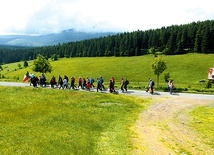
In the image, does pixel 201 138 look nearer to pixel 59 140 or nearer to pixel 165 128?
pixel 165 128

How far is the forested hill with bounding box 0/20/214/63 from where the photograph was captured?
5197 inches

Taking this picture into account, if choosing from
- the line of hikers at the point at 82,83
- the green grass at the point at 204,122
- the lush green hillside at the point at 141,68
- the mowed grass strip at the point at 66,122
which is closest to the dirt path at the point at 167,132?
the green grass at the point at 204,122

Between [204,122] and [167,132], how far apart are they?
4.82 metres

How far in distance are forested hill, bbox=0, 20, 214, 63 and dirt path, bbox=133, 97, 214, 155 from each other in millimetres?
104296

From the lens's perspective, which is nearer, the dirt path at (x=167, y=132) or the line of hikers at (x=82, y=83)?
the dirt path at (x=167, y=132)

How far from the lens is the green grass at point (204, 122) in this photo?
869 inches

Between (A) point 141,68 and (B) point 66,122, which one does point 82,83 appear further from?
(A) point 141,68

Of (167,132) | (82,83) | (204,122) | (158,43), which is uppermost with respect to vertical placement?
(158,43)

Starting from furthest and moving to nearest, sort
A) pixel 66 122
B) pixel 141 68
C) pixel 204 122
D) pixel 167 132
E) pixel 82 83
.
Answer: pixel 141 68 → pixel 82 83 → pixel 204 122 → pixel 66 122 → pixel 167 132

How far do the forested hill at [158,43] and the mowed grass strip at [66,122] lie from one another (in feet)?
345

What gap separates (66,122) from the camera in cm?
2347

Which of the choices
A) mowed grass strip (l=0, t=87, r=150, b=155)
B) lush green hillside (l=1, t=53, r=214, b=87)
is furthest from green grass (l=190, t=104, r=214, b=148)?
lush green hillside (l=1, t=53, r=214, b=87)

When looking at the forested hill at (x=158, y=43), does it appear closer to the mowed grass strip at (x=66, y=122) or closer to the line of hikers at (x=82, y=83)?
the line of hikers at (x=82, y=83)

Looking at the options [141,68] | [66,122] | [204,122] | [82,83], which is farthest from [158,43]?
[66,122]
